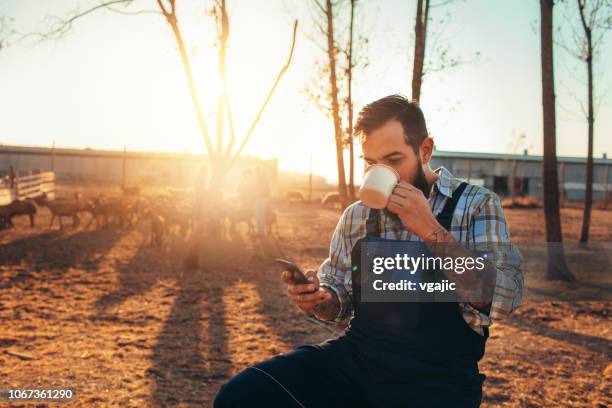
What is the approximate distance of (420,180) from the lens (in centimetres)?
231

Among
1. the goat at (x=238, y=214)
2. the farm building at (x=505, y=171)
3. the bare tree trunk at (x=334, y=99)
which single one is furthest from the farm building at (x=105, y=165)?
the goat at (x=238, y=214)

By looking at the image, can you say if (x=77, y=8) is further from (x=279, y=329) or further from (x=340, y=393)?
(x=340, y=393)

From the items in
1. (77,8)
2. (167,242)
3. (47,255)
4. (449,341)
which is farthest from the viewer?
(167,242)

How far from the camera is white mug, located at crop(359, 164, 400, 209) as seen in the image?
1867 millimetres

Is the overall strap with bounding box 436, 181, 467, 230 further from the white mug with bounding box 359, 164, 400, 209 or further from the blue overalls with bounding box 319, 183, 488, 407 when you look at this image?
the white mug with bounding box 359, 164, 400, 209

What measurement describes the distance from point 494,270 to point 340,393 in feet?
2.61

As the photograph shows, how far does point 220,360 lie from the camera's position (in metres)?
5.39

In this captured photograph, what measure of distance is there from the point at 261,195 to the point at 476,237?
1375 centimetres

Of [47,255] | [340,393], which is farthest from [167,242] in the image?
[340,393]

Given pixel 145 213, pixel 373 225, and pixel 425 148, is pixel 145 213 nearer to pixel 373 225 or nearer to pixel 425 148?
pixel 373 225

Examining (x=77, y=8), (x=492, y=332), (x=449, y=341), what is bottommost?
(x=492, y=332)

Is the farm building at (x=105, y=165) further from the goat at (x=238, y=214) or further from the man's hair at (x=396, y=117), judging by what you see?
the man's hair at (x=396, y=117)

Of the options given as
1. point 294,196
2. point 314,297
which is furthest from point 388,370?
point 294,196

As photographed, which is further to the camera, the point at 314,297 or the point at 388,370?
the point at 314,297
